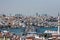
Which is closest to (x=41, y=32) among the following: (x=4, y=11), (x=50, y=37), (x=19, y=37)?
(x=50, y=37)

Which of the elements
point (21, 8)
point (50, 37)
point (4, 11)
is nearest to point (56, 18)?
point (50, 37)

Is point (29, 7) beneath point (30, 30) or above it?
above

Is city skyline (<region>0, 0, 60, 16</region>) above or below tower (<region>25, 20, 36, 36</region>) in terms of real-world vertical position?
above

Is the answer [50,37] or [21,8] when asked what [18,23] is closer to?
[21,8]

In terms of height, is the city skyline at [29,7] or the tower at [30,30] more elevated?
the city skyline at [29,7]

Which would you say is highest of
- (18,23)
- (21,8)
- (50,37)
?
(21,8)

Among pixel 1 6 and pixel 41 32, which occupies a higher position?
pixel 1 6
